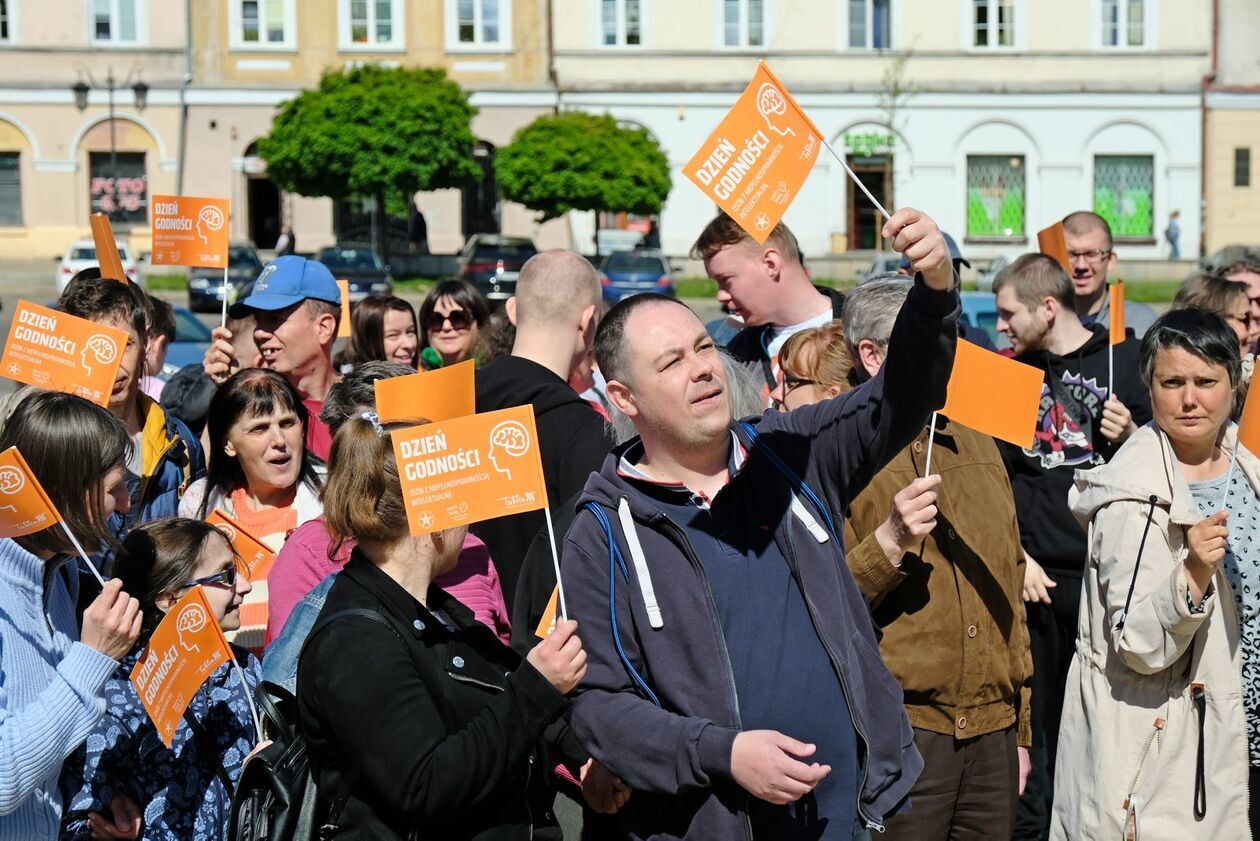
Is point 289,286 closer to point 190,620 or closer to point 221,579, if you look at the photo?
point 221,579

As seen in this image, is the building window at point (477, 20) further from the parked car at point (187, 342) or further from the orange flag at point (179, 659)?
the orange flag at point (179, 659)

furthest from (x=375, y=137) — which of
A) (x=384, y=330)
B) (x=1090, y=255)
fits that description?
(x=1090, y=255)

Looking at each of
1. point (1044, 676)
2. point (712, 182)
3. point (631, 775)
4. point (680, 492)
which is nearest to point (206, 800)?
point (631, 775)

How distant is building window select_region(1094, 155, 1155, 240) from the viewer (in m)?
42.5

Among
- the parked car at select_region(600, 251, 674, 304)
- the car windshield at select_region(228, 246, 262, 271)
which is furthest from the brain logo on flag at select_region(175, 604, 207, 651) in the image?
the car windshield at select_region(228, 246, 262, 271)

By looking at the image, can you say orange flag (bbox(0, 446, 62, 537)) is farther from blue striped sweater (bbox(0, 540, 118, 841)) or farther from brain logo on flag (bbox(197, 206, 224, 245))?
brain logo on flag (bbox(197, 206, 224, 245))

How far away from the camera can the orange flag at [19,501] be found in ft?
11.8

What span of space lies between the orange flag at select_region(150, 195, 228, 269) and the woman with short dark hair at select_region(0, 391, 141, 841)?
269cm

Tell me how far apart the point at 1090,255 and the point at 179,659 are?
5.29 meters

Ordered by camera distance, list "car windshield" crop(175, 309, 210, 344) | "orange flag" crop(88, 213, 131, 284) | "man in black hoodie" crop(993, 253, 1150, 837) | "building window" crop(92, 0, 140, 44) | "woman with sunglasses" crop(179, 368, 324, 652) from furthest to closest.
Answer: "building window" crop(92, 0, 140, 44), "car windshield" crop(175, 309, 210, 344), "orange flag" crop(88, 213, 131, 284), "man in black hoodie" crop(993, 253, 1150, 837), "woman with sunglasses" crop(179, 368, 324, 652)

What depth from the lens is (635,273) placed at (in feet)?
103

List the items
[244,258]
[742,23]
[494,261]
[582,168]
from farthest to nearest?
[742,23] → [582,168] → [494,261] → [244,258]

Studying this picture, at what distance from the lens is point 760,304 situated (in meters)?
5.86

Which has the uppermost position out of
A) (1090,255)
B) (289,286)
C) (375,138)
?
(375,138)
